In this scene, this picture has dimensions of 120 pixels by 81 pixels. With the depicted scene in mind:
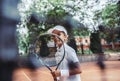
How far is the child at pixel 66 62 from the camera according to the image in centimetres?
71

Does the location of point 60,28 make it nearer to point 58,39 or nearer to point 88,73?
point 58,39

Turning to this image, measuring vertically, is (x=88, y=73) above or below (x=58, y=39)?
below

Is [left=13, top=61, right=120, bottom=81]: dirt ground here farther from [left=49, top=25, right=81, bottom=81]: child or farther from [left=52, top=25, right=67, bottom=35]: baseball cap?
[left=52, top=25, right=67, bottom=35]: baseball cap

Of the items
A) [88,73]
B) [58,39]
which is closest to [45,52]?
[58,39]

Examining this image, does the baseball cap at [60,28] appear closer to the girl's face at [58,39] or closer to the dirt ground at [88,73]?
the girl's face at [58,39]

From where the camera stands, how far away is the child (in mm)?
708

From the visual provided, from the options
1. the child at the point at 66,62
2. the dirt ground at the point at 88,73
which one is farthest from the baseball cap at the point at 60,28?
the dirt ground at the point at 88,73

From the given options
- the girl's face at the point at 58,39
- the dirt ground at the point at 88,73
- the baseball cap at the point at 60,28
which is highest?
the baseball cap at the point at 60,28

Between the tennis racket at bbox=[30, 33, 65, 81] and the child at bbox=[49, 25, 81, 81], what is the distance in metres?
0.01

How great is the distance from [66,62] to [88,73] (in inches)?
3.2

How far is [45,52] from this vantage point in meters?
0.70

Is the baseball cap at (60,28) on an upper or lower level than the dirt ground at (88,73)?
upper

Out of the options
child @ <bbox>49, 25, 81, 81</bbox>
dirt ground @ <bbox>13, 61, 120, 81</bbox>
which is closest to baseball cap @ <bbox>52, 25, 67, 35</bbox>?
child @ <bbox>49, 25, 81, 81</bbox>

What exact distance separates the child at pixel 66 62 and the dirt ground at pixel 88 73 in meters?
0.02
